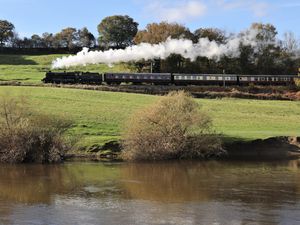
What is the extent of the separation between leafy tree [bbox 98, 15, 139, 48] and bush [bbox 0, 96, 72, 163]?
9388cm

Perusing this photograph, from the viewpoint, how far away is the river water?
70.6 feet

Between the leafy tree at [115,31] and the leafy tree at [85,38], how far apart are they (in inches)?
474

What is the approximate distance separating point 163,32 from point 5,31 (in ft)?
225

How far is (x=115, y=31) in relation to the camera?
133 meters

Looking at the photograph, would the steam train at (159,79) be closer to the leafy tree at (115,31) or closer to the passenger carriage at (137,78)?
the passenger carriage at (137,78)

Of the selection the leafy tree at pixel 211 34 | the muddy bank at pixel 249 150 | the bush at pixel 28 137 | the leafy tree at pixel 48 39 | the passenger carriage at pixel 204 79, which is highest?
the leafy tree at pixel 48 39

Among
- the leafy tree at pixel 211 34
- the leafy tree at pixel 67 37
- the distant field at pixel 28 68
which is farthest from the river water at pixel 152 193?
the leafy tree at pixel 67 37

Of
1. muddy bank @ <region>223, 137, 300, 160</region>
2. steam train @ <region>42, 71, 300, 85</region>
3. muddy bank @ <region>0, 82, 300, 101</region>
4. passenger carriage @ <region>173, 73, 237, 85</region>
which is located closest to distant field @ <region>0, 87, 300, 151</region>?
muddy bank @ <region>223, 137, 300, 160</region>

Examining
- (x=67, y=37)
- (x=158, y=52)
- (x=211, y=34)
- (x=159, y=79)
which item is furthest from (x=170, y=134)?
(x=67, y=37)

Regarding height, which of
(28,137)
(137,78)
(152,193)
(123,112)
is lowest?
(152,193)

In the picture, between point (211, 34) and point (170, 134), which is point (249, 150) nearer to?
point (170, 134)

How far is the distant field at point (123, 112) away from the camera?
46500 millimetres

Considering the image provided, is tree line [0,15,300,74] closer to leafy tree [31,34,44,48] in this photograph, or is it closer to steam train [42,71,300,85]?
steam train [42,71,300,85]

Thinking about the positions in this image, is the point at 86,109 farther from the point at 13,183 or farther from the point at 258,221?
the point at 258,221
